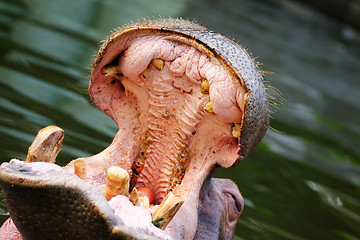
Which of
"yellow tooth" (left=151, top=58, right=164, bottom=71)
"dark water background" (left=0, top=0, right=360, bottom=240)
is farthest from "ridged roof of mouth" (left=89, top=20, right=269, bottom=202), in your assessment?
"dark water background" (left=0, top=0, right=360, bottom=240)

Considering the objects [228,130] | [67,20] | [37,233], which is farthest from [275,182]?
[67,20]

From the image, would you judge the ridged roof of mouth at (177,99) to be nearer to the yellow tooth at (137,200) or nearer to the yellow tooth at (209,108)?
the yellow tooth at (209,108)

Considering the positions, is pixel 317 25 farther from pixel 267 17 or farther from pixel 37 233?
pixel 37 233

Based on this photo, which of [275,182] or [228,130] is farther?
[275,182]

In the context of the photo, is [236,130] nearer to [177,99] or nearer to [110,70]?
[177,99]

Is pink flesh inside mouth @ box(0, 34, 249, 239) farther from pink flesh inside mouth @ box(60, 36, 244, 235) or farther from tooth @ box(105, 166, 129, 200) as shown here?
tooth @ box(105, 166, 129, 200)

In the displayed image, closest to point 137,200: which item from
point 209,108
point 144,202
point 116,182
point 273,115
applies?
point 116,182

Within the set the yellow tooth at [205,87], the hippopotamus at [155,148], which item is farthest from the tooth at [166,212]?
the yellow tooth at [205,87]
